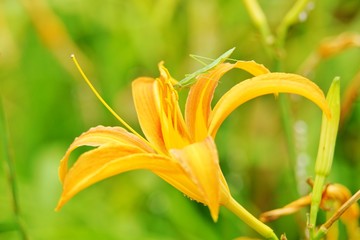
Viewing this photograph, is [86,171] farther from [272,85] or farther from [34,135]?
[34,135]

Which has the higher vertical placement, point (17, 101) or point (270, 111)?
point (270, 111)

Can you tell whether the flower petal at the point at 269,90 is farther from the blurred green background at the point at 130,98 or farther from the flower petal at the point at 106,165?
the blurred green background at the point at 130,98

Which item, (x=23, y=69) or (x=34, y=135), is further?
(x=23, y=69)

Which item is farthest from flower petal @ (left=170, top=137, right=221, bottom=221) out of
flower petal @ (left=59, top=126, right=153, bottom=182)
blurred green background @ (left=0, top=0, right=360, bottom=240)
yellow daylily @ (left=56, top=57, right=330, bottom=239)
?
blurred green background @ (left=0, top=0, right=360, bottom=240)

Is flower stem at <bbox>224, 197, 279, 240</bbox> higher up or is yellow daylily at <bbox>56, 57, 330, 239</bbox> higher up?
yellow daylily at <bbox>56, 57, 330, 239</bbox>

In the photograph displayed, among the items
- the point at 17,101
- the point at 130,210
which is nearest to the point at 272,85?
the point at 130,210

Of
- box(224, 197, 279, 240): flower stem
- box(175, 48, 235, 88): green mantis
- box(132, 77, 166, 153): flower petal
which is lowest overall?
box(224, 197, 279, 240): flower stem

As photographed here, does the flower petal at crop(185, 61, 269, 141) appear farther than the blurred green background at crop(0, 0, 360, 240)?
No

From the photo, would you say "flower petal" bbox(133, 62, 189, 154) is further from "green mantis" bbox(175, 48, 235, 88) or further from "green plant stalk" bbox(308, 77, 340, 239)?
"green plant stalk" bbox(308, 77, 340, 239)
